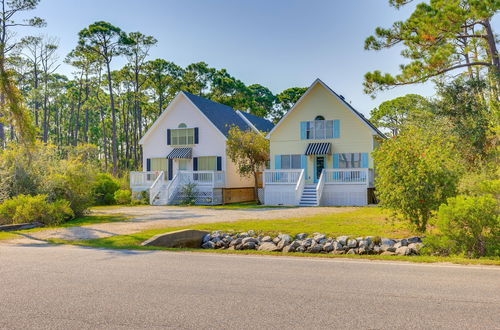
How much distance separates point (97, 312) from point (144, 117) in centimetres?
5571

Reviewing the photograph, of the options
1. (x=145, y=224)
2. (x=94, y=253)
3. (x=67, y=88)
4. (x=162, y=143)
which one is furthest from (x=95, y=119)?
(x=94, y=253)

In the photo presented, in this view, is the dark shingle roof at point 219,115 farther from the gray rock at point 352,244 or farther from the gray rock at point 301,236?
the gray rock at point 352,244

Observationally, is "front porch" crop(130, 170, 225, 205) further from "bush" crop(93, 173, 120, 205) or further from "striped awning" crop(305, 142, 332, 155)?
Result: "striped awning" crop(305, 142, 332, 155)

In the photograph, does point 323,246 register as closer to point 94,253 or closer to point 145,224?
point 94,253

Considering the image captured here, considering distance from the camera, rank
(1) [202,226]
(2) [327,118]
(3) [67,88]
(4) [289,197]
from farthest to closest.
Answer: (3) [67,88] → (2) [327,118] → (4) [289,197] → (1) [202,226]

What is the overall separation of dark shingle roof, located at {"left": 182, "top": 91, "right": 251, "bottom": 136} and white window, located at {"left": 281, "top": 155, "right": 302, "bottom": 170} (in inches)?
199

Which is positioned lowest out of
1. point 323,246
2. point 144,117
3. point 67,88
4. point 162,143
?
point 323,246

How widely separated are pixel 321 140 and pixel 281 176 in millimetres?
4340

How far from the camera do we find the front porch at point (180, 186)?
95.0 ft

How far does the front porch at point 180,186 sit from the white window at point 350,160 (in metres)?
8.44

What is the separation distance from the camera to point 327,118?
2912cm

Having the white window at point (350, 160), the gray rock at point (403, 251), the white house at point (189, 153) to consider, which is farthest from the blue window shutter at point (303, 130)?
the gray rock at point (403, 251)

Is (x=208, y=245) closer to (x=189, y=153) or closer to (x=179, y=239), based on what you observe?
(x=179, y=239)

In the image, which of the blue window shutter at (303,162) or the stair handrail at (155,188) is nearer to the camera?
the stair handrail at (155,188)
